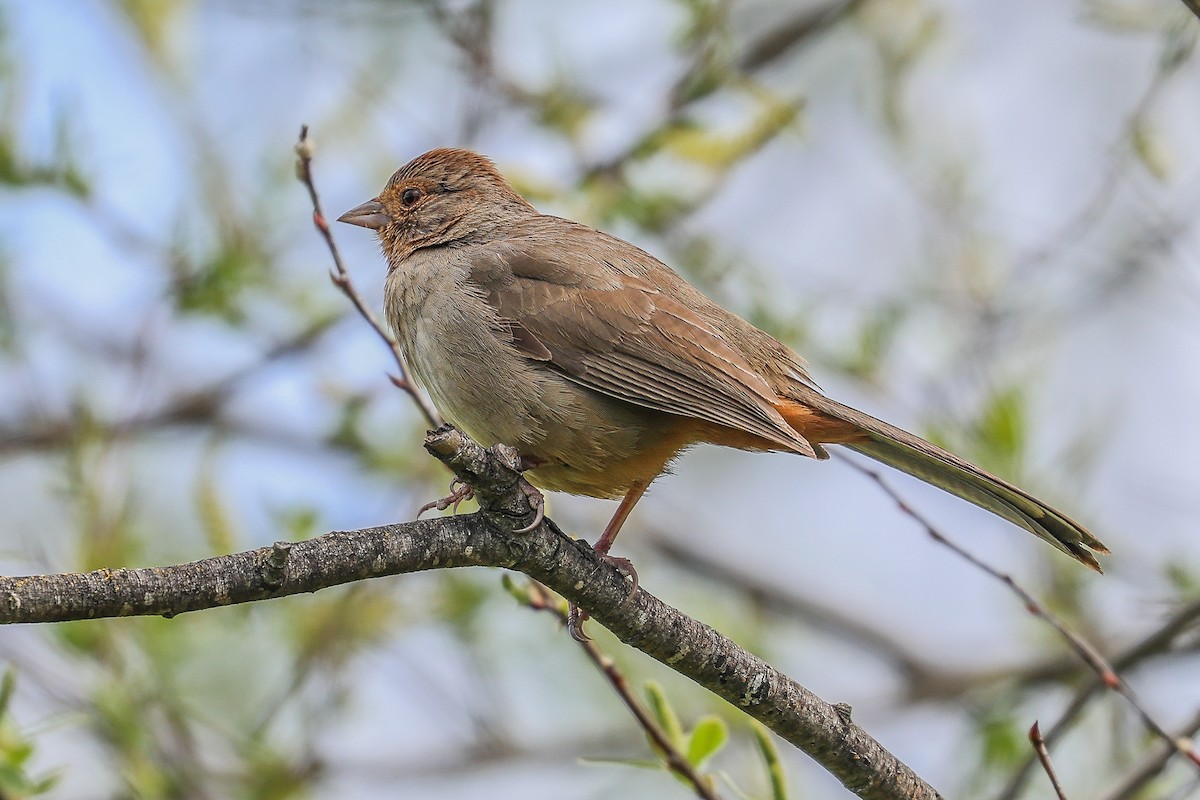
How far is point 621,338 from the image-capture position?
4414 mm

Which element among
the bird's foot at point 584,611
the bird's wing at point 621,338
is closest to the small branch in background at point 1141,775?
the bird's wing at point 621,338

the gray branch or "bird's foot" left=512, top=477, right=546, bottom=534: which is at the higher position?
"bird's foot" left=512, top=477, right=546, bottom=534

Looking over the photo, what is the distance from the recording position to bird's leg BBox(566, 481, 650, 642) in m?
3.72

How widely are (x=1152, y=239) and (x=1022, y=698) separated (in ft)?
7.57

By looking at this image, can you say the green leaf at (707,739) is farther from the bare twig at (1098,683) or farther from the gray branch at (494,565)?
the bare twig at (1098,683)

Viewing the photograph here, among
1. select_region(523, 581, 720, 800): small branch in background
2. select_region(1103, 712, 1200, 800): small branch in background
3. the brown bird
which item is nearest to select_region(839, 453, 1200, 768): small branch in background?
select_region(1103, 712, 1200, 800): small branch in background

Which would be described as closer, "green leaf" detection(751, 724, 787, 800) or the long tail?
"green leaf" detection(751, 724, 787, 800)

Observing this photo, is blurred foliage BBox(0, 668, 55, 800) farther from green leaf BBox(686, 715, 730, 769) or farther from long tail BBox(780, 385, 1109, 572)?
long tail BBox(780, 385, 1109, 572)

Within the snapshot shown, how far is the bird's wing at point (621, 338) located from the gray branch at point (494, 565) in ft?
2.59

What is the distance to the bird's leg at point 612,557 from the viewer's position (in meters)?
3.72

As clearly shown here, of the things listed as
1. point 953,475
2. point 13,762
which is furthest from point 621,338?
point 13,762

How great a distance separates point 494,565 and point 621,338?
133 cm

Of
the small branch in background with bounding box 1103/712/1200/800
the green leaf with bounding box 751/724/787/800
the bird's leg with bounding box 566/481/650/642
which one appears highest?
the bird's leg with bounding box 566/481/650/642

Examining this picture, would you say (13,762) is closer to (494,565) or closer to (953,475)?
(494,565)
